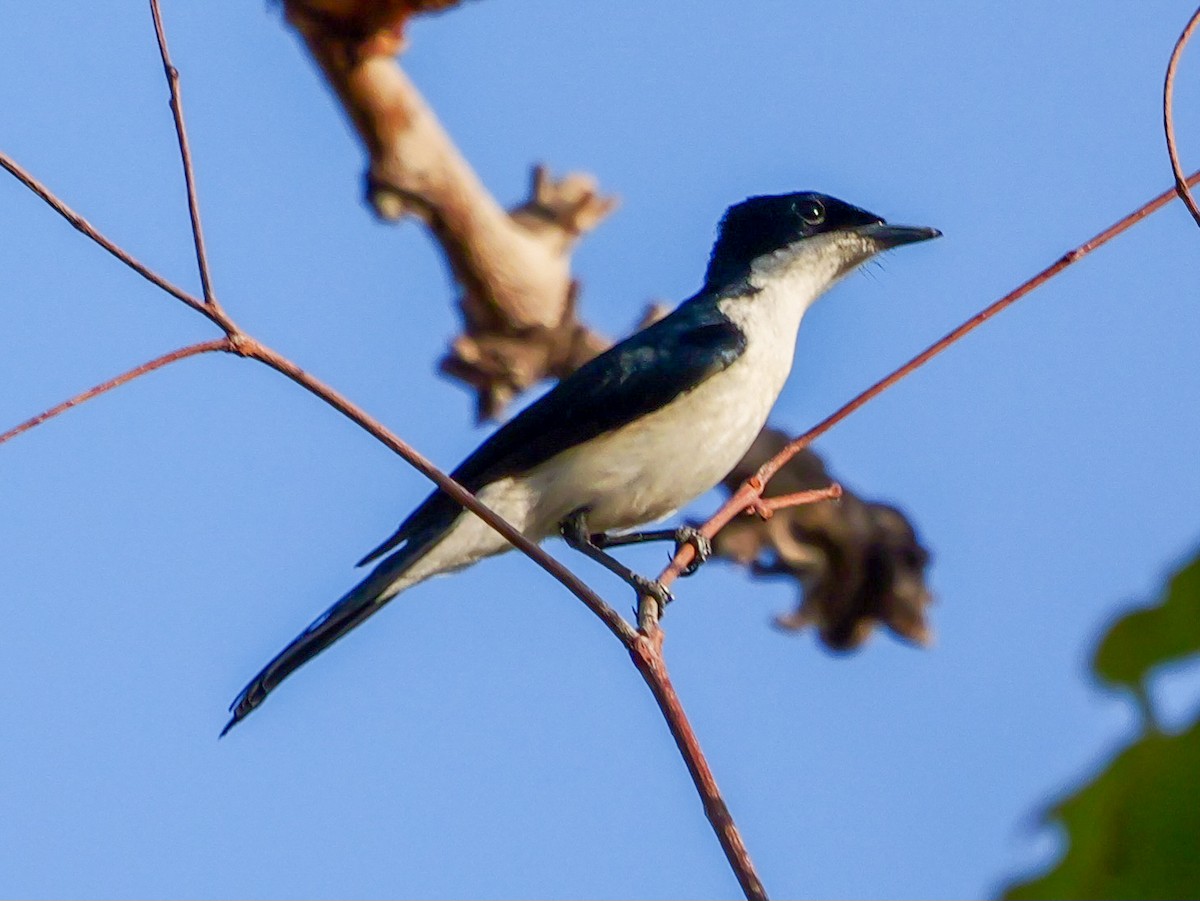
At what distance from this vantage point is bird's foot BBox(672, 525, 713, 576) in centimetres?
379

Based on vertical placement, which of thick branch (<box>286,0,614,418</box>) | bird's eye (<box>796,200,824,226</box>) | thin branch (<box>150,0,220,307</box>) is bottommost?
thin branch (<box>150,0,220,307</box>)

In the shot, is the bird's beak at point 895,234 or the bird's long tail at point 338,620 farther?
the bird's beak at point 895,234

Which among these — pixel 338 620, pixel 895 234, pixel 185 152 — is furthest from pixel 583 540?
pixel 185 152

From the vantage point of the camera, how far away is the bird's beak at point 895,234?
5.79m

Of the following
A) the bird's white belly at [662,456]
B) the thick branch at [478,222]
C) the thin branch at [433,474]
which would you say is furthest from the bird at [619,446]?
the thin branch at [433,474]

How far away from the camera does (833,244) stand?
6.01 meters

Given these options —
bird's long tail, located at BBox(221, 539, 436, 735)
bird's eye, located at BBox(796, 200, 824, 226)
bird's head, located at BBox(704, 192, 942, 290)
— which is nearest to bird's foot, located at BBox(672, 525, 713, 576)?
bird's long tail, located at BBox(221, 539, 436, 735)

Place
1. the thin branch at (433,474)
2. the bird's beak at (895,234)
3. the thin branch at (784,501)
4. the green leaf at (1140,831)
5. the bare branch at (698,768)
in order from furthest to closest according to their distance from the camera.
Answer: the bird's beak at (895,234) < the thin branch at (784,501) < the thin branch at (433,474) < the bare branch at (698,768) < the green leaf at (1140,831)

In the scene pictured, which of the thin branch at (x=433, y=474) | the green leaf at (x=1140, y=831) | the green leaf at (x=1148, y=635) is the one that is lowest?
the green leaf at (x=1140, y=831)

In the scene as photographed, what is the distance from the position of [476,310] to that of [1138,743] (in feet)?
18.7

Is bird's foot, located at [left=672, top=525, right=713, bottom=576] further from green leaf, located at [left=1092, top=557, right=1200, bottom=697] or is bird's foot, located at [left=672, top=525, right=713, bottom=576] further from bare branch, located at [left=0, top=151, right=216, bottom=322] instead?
green leaf, located at [left=1092, top=557, right=1200, bottom=697]

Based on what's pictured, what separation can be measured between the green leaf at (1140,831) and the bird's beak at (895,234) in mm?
4969

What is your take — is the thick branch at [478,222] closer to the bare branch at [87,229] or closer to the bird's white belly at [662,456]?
the bird's white belly at [662,456]

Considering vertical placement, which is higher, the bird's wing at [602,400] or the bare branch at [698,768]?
the bird's wing at [602,400]
